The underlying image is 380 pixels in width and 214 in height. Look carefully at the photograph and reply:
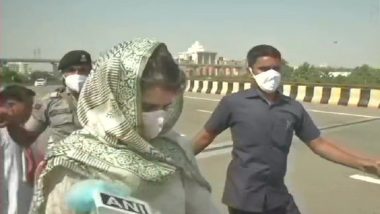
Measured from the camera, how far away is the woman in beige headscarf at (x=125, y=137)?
1617mm

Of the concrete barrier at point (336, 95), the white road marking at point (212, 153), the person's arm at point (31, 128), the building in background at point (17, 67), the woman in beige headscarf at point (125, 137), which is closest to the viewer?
the woman in beige headscarf at point (125, 137)

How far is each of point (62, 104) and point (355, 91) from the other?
51.9 feet

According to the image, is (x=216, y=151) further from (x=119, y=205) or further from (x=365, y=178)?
(x=119, y=205)

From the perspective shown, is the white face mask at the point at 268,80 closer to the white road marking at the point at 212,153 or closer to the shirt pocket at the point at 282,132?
the shirt pocket at the point at 282,132

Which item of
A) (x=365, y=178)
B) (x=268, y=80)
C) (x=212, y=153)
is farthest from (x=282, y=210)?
(x=212, y=153)

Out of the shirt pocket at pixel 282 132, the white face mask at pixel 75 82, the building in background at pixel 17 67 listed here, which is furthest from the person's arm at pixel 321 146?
the building in background at pixel 17 67

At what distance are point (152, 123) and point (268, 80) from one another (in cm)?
171

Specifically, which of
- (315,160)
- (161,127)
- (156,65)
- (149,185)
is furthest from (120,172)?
(315,160)

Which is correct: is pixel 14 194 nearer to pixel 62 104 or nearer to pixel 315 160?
pixel 62 104

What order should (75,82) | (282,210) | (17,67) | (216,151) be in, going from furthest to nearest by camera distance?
(216,151) < (75,82) < (282,210) < (17,67)

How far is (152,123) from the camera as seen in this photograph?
1714 mm

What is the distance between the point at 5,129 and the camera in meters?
2.85

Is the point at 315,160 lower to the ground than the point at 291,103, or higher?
lower

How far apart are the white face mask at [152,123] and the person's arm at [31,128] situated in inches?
53.3
